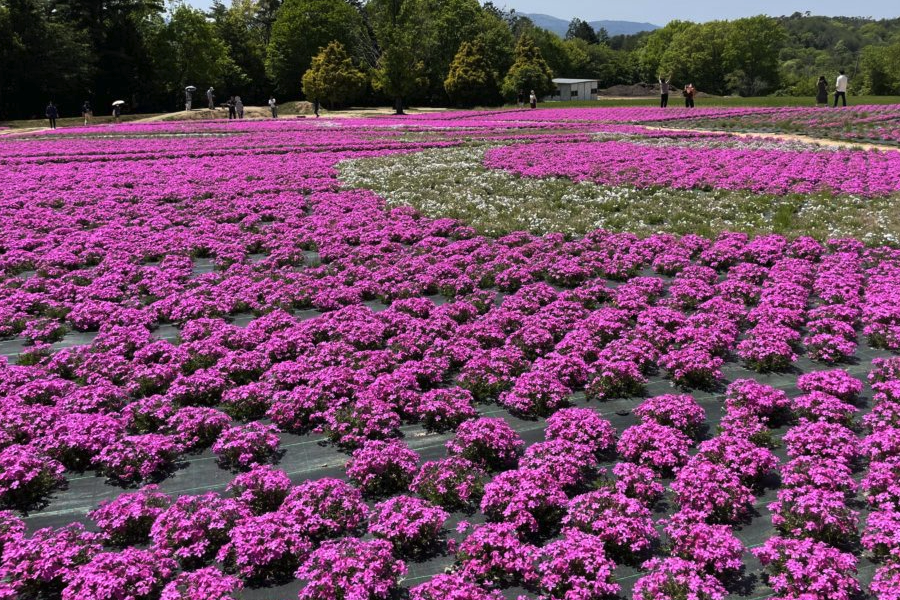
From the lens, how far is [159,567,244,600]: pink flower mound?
5.45 meters

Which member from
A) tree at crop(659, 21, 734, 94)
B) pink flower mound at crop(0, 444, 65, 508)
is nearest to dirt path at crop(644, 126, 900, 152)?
pink flower mound at crop(0, 444, 65, 508)

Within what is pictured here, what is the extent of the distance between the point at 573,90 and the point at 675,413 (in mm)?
112449

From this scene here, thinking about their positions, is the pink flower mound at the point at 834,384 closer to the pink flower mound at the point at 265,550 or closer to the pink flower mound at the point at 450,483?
the pink flower mound at the point at 450,483

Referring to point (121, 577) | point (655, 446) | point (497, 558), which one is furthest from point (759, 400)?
point (121, 577)

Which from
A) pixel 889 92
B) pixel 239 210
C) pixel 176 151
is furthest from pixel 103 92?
pixel 889 92

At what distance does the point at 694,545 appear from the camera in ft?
19.5

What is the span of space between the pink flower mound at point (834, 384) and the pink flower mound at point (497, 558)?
5269 millimetres

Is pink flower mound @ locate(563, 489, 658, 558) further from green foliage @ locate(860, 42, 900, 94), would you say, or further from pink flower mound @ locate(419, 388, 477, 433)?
green foliage @ locate(860, 42, 900, 94)

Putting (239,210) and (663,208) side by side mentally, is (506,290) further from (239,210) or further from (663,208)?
(239,210)

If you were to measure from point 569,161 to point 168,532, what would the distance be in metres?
25.8

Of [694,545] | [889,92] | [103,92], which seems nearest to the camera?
[694,545]

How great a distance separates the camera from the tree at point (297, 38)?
301ft

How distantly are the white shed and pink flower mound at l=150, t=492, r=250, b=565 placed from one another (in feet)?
366

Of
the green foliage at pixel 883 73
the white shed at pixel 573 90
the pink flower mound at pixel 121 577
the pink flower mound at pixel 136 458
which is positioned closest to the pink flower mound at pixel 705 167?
the pink flower mound at pixel 136 458
